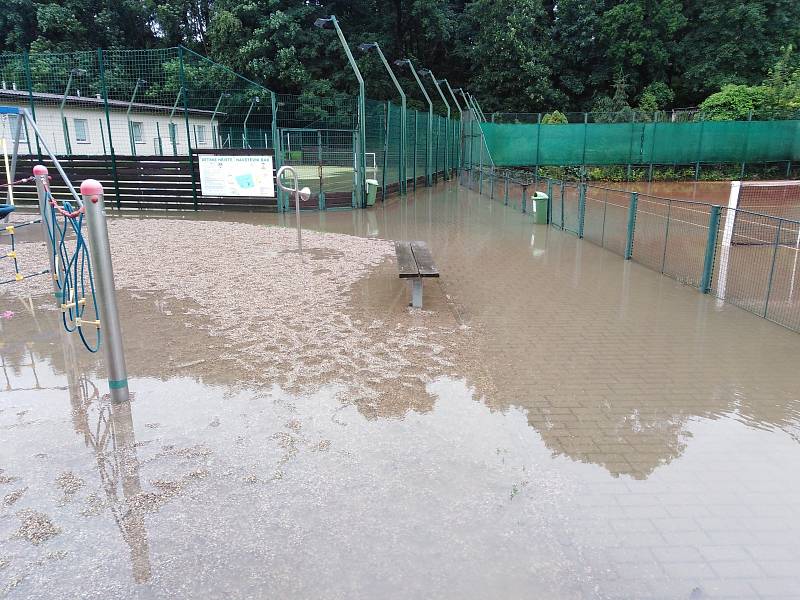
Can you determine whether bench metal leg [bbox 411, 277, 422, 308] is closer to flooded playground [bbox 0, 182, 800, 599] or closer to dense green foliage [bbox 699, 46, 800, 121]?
flooded playground [bbox 0, 182, 800, 599]

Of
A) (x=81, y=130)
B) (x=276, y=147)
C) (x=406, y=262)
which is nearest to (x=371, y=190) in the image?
(x=276, y=147)

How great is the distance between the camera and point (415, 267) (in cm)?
734

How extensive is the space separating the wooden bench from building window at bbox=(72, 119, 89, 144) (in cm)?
2104

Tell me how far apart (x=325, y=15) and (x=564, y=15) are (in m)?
16.8

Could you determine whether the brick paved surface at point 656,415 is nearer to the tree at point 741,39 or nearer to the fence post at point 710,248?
the fence post at point 710,248

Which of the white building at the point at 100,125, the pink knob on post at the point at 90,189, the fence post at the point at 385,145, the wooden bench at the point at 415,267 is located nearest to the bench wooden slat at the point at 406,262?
the wooden bench at the point at 415,267

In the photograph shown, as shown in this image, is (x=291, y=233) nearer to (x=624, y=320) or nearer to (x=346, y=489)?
(x=624, y=320)

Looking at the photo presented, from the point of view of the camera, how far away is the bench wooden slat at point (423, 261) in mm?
7129

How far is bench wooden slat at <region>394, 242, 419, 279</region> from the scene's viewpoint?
7066mm

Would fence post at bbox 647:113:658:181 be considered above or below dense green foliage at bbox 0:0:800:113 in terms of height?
below

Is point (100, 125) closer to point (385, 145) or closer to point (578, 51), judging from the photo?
point (385, 145)

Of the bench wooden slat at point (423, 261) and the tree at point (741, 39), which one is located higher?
the tree at point (741, 39)

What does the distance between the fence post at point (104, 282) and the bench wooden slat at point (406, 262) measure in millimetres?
3258

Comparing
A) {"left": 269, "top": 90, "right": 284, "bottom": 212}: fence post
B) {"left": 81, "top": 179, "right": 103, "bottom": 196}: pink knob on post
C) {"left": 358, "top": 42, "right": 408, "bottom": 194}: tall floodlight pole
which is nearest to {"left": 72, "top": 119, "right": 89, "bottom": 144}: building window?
{"left": 269, "top": 90, "right": 284, "bottom": 212}: fence post
